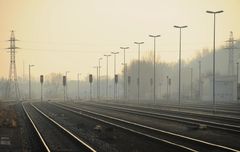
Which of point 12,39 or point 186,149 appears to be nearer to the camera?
point 186,149

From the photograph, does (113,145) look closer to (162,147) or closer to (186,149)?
(162,147)

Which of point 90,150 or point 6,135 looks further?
point 6,135

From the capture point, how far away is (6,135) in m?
31.0

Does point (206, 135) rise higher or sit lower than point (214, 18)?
lower

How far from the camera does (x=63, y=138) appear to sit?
28.8 m

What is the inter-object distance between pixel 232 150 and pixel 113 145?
5.92 meters

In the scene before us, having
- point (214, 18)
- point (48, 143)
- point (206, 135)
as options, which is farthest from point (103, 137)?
point (214, 18)

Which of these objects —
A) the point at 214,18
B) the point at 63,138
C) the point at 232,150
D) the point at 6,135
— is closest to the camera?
the point at 232,150

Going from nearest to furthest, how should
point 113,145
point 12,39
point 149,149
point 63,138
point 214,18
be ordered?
point 149,149 → point 113,145 → point 63,138 → point 214,18 → point 12,39

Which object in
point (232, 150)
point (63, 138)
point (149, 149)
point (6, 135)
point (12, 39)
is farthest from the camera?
point (12, 39)

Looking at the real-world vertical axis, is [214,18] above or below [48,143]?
above

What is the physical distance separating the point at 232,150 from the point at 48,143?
9.13 meters

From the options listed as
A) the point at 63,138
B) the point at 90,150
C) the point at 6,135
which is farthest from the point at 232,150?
the point at 6,135

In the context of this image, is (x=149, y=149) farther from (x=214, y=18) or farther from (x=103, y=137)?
(x=214, y=18)
